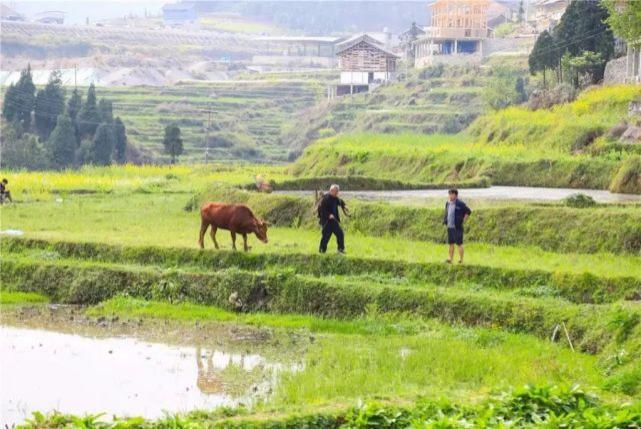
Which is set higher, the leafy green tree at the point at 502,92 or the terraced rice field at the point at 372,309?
the leafy green tree at the point at 502,92

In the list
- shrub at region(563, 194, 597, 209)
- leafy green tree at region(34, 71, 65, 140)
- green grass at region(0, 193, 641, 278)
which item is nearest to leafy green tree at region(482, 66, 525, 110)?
leafy green tree at region(34, 71, 65, 140)

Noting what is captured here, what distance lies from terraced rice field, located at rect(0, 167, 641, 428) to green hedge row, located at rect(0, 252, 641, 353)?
2 centimetres

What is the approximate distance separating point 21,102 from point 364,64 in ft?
74.6

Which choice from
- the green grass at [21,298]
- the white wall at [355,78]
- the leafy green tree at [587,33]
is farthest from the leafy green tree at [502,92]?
the green grass at [21,298]

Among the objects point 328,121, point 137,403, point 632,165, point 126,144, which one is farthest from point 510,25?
point 137,403

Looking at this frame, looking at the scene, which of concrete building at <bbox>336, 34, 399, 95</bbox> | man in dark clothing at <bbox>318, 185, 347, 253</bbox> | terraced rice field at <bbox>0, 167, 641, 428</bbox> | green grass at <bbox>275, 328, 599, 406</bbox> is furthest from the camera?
concrete building at <bbox>336, 34, 399, 95</bbox>

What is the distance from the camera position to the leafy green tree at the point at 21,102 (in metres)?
62.0

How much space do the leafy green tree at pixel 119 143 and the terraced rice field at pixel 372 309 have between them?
35553mm

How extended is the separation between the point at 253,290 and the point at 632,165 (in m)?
11.6

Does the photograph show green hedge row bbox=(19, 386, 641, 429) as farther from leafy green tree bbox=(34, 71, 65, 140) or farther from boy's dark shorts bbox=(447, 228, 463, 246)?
leafy green tree bbox=(34, 71, 65, 140)

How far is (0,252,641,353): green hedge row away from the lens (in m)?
16.0

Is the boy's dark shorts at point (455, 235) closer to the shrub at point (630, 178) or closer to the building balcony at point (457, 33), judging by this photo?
the shrub at point (630, 178)

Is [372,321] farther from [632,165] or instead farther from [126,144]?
[126,144]

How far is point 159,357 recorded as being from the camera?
16328 mm
